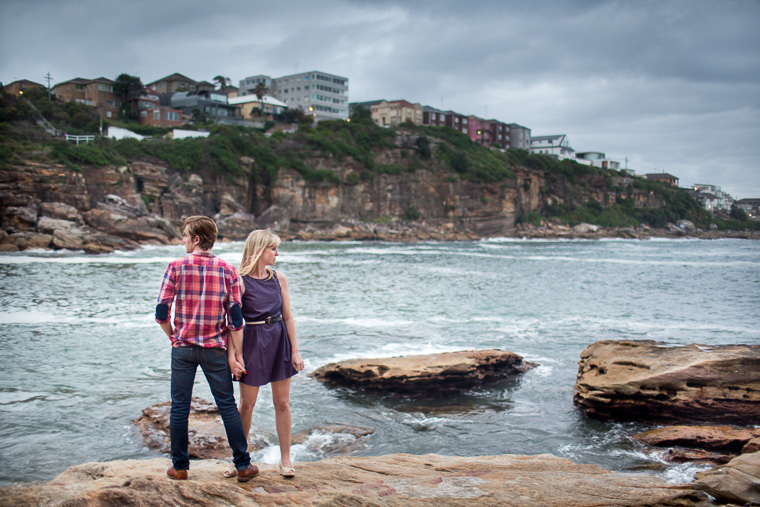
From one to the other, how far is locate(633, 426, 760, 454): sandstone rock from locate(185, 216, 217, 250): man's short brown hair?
5.61m

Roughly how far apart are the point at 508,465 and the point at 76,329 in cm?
1086

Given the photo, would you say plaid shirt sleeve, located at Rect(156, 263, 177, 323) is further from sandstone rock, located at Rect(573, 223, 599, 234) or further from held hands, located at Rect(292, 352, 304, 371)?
sandstone rock, located at Rect(573, 223, 599, 234)

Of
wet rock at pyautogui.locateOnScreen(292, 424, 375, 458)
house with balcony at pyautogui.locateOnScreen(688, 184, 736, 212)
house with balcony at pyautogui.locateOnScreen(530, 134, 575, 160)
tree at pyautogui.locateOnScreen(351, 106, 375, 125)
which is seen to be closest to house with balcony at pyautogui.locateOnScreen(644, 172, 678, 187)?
house with balcony at pyautogui.locateOnScreen(688, 184, 736, 212)

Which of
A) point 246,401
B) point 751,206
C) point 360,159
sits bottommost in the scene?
point 246,401

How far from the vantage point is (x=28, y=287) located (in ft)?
56.2

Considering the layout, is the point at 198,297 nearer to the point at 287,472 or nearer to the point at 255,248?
the point at 255,248

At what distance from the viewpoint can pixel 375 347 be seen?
1068 centimetres

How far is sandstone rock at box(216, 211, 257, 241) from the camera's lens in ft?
171

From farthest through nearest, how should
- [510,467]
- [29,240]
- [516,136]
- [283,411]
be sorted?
1. [516,136]
2. [29,240]
3. [510,467]
4. [283,411]

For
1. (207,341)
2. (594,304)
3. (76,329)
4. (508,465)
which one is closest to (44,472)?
(207,341)

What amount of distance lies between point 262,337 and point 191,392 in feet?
2.02

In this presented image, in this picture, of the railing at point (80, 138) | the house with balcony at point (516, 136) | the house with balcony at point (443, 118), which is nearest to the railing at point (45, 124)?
the railing at point (80, 138)

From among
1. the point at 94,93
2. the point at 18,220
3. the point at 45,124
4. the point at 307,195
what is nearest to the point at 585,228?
the point at 307,195

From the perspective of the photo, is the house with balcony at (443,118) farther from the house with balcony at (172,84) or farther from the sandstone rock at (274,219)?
the sandstone rock at (274,219)
